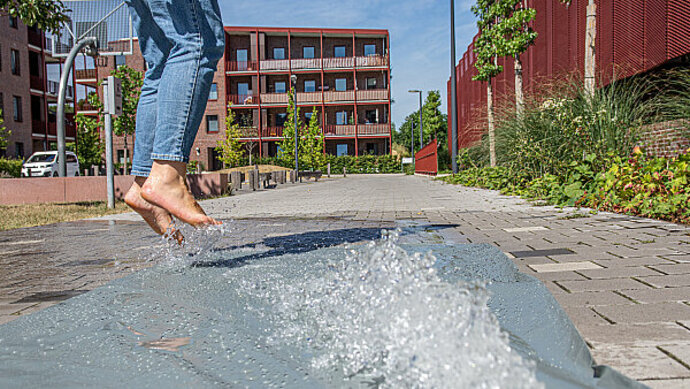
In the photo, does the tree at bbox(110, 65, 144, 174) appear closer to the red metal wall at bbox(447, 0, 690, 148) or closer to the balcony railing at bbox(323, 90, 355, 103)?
the red metal wall at bbox(447, 0, 690, 148)

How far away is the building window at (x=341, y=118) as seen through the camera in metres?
46.3

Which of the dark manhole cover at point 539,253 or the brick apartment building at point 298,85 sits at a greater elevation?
the brick apartment building at point 298,85

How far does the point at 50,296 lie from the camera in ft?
6.51

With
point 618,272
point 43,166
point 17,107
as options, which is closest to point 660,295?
point 618,272

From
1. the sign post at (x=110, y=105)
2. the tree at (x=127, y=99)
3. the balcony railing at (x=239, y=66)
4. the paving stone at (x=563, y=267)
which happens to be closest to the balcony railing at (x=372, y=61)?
the balcony railing at (x=239, y=66)

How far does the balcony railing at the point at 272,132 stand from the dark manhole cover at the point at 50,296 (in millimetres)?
43793

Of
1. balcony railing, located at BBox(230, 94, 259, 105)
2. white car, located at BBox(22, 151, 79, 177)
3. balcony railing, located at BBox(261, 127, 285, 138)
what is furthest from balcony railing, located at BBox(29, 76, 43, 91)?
balcony railing, located at BBox(261, 127, 285, 138)

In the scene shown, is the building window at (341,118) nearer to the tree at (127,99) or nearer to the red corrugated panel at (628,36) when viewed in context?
the tree at (127,99)

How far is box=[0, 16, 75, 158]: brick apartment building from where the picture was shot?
30.0 meters

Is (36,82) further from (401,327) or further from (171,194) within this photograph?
(401,327)

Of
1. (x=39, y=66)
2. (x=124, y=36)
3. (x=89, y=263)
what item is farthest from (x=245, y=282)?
(x=39, y=66)

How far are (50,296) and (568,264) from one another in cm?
234

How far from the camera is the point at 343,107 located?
46.3 m

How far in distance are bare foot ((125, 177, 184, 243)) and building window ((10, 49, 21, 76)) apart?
35417 mm
